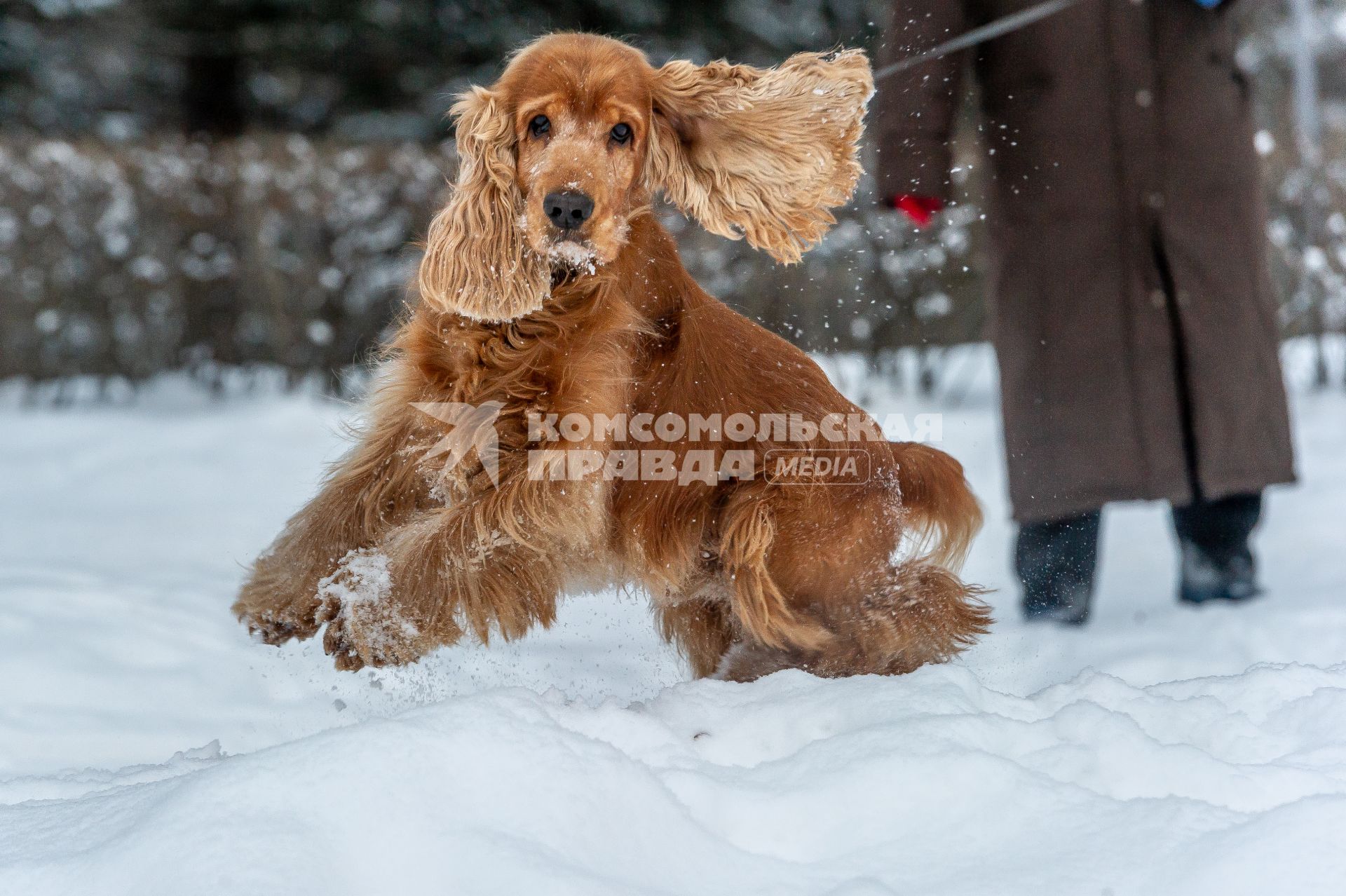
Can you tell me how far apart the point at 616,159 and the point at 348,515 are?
31.6 inches

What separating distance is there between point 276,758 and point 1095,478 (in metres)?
2.59

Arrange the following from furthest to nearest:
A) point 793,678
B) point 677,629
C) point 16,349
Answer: point 16,349 → point 677,629 → point 793,678

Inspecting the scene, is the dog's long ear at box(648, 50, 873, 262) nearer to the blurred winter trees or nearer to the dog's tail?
the blurred winter trees

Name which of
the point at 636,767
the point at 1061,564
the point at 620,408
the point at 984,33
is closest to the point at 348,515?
the point at 620,408

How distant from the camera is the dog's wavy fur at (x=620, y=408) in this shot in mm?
1938

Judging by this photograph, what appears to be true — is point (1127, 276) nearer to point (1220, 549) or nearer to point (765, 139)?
point (1220, 549)

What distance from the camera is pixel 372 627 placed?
194cm

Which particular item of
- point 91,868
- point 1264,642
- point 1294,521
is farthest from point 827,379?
point 1294,521

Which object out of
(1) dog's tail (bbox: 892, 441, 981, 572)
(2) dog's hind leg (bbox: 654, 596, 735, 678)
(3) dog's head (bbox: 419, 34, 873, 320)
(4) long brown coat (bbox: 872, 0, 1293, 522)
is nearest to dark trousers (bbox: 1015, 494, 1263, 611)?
(4) long brown coat (bbox: 872, 0, 1293, 522)

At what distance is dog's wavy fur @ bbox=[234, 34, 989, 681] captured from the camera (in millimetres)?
1938

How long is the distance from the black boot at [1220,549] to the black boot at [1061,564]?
0.30 metres

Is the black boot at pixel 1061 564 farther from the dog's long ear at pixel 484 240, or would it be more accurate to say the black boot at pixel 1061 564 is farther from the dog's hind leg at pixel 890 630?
the dog's long ear at pixel 484 240

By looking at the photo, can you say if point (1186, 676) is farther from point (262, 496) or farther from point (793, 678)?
point (262, 496)

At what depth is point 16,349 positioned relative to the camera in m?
6.82
